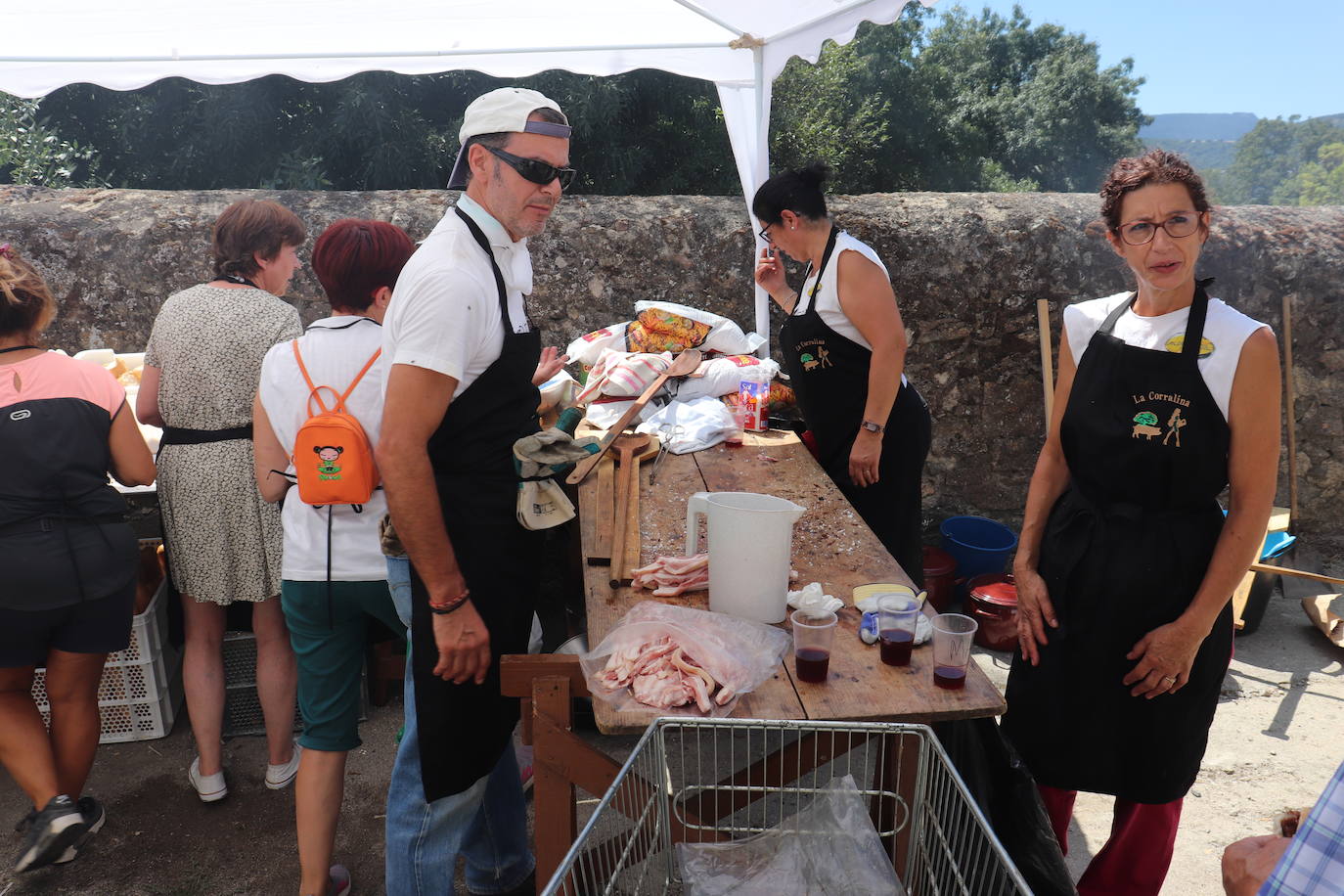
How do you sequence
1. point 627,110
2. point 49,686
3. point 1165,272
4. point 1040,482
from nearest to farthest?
point 1165,272, point 1040,482, point 49,686, point 627,110

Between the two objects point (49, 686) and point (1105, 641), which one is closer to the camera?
point (1105, 641)

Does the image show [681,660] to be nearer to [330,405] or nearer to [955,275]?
[330,405]

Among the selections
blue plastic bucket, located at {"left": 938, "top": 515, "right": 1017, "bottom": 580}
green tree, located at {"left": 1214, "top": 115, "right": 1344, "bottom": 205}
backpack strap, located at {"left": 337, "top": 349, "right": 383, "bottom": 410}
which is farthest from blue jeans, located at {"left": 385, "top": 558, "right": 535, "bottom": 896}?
green tree, located at {"left": 1214, "top": 115, "right": 1344, "bottom": 205}

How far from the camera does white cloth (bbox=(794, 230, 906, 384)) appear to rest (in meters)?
3.27

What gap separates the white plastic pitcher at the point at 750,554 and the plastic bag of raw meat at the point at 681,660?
0.21 ft

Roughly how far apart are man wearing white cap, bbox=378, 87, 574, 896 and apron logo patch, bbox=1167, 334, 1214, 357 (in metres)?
1.48

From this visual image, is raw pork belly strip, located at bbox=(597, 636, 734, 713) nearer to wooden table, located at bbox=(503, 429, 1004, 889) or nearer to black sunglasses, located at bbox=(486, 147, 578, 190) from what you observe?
wooden table, located at bbox=(503, 429, 1004, 889)

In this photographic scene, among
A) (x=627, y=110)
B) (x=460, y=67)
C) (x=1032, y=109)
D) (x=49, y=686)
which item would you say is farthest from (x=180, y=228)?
(x=1032, y=109)

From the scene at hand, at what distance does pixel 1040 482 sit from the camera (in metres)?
2.40

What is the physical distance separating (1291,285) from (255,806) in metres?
5.49

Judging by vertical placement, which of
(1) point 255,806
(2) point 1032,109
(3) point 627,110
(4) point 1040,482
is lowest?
(1) point 255,806

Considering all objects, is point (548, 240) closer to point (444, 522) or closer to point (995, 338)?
point (995, 338)

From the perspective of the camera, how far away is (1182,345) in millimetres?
2033

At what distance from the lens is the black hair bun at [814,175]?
340 cm
